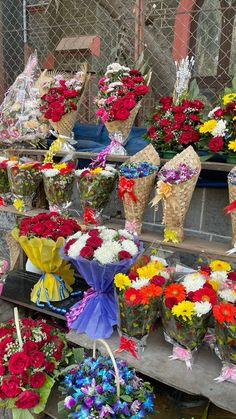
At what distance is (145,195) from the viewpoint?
6.56ft

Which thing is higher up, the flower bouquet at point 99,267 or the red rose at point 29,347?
the flower bouquet at point 99,267

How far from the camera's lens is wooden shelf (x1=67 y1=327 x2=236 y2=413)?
1406 mm

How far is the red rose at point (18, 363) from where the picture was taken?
1485 millimetres

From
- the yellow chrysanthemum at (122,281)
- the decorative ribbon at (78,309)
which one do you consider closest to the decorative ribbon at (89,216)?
the decorative ribbon at (78,309)

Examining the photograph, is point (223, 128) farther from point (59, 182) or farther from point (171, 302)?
point (59, 182)

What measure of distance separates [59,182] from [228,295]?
1240 mm

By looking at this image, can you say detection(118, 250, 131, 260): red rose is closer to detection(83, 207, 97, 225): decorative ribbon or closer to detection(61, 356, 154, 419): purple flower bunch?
detection(61, 356, 154, 419): purple flower bunch

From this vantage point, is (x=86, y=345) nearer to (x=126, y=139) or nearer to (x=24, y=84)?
(x=126, y=139)

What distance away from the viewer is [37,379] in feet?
4.95

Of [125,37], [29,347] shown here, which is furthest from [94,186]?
[125,37]

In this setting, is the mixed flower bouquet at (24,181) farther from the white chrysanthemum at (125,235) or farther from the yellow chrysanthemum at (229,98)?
the yellow chrysanthemum at (229,98)

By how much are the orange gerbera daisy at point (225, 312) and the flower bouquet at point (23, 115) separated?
1979 mm

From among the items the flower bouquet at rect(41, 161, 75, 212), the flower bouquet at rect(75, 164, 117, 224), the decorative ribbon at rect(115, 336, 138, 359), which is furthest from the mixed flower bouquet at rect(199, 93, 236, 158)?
the decorative ribbon at rect(115, 336, 138, 359)

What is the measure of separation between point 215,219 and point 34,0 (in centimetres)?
363
